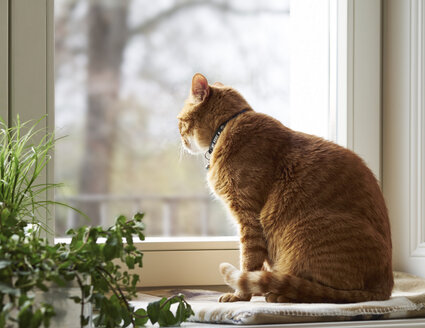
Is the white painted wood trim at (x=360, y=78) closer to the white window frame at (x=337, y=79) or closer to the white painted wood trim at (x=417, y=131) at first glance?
the white window frame at (x=337, y=79)

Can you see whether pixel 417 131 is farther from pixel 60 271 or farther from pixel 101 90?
pixel 101 90

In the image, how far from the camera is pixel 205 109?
1415 millimetres

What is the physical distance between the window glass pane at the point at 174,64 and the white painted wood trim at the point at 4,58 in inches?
9.8

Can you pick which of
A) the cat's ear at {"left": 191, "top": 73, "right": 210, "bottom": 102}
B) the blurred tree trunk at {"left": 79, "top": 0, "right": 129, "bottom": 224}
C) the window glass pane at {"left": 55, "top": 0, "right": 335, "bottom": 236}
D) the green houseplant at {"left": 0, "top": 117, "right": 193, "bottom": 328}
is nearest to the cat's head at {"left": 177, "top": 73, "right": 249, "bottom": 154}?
the cat's ear at {"left": 191, "top": 73, "right": 210, "bottom": 102}

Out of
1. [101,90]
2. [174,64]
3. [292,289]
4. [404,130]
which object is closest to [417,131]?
[404,130]

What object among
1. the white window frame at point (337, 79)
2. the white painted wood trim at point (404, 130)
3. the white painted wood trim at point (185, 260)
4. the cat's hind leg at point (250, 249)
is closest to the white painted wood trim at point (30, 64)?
the white window frame at point (337, 79)

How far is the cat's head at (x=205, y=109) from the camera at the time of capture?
141 centimetres

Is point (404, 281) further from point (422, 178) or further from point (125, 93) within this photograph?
point (125, 93)

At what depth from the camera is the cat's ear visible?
1.41m

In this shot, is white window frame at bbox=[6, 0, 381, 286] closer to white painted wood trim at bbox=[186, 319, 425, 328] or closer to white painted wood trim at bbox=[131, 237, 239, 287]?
white painted wood trim at bbox=[131, 237, 239, 287]

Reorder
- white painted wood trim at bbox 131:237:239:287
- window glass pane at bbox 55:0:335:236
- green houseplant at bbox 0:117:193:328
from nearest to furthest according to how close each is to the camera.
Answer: green houseplant at bbox 0:117:193:328 < white painted wood trim at bbox 131:237:239:287 < window glass pane at bbox 55:0:335:236

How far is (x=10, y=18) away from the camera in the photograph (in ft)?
4.35

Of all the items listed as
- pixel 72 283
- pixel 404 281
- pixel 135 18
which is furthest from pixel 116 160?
pixel 72 283

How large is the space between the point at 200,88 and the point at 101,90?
3.49 ft
